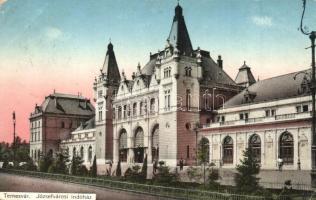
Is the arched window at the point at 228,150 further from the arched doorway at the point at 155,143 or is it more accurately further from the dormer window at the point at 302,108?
Answer: the arched doorway at the point at 155,143

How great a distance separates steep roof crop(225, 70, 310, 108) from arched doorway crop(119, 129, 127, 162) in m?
14.2

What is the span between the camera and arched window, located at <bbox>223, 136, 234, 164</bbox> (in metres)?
38.3

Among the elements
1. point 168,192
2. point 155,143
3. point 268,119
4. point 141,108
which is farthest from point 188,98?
point 168,192

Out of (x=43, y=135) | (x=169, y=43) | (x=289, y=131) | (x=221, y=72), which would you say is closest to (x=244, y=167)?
(x=289, y=131)

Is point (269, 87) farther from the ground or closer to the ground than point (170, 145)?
farther from the ground

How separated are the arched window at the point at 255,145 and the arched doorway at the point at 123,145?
1907 cm

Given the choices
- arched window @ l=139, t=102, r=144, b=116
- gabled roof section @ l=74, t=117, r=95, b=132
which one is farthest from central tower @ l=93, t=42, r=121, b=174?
gabled roof section @ l=74, t=117, r=95, b=132

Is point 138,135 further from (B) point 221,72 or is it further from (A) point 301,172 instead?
(A) point 301,172

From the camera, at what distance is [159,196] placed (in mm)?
22953

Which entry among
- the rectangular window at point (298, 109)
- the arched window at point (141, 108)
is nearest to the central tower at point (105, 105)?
the arched window at point (141, 108)

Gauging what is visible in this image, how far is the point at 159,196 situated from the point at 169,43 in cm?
2316

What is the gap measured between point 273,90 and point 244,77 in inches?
425

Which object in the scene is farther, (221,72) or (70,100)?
(70,100)

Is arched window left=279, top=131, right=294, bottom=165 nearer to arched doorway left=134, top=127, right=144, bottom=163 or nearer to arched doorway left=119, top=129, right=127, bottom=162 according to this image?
arched doorway left=134, top=127, right=144, bottom=163
